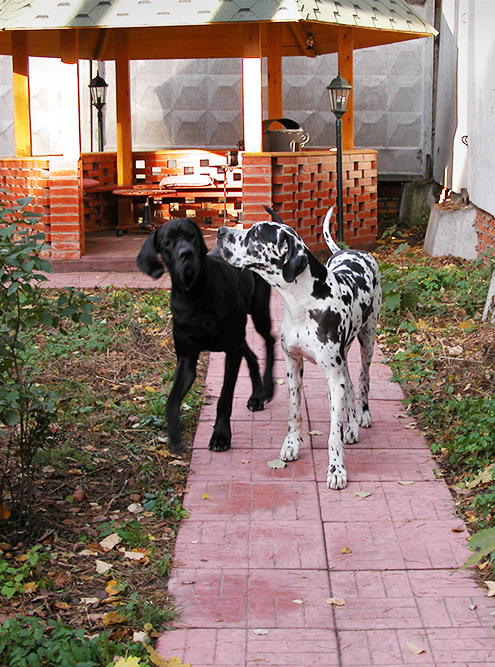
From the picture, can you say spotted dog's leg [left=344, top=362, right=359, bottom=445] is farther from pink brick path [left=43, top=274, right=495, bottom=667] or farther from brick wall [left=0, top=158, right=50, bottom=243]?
brick wall [left=0, top=158, right=50, bottom=243]

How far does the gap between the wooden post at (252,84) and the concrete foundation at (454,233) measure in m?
2.69

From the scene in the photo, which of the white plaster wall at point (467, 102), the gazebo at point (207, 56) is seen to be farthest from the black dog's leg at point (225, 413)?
the gazebo at point (207, 56)

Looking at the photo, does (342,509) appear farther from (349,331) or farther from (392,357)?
(392,357)

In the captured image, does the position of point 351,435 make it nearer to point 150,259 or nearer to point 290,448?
point 290,448

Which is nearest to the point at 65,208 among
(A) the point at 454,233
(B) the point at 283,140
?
(B) the point at 283,140

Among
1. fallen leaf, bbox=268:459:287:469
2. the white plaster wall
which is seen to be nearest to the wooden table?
the white plaster wall

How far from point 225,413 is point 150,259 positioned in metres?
1.08

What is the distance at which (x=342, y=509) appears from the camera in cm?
429

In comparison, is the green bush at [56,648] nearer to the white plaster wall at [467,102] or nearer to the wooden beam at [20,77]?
the white plaster wall at [467,102]

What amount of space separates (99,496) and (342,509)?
126 cm

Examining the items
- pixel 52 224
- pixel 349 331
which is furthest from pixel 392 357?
pixel 52 224

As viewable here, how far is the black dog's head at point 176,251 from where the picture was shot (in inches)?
176

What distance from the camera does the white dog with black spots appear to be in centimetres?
433

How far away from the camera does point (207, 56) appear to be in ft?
43.1
